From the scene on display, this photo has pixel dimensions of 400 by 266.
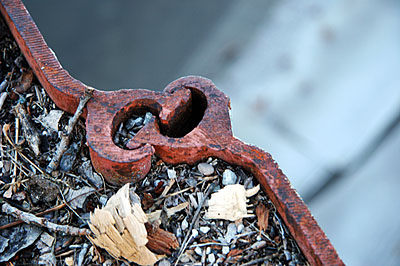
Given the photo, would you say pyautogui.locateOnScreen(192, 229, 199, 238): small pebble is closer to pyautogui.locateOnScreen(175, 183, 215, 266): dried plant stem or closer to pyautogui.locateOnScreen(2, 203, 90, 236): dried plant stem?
pyautogui.locateOnScreen(175, 183, 215, 266): dried plant stem

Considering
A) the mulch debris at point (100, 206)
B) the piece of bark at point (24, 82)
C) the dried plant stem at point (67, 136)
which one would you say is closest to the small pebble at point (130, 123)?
the mulch debris at point (100, 206)

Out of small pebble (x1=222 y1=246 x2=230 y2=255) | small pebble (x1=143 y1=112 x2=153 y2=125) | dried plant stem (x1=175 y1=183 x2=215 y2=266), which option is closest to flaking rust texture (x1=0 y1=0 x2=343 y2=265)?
small pebble (x1=143 y1=112 x2=153 y2=125)

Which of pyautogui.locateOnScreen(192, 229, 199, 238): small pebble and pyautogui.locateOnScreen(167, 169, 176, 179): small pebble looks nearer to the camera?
pyautogui.locateOnScreen(192, 229, 199, 238): small pebble

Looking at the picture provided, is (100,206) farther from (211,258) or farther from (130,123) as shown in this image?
(211,258)

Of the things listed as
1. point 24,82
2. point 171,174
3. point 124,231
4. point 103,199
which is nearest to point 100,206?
point 103,199

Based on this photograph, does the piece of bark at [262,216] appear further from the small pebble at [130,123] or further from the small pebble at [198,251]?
the small pebble at [130,123]

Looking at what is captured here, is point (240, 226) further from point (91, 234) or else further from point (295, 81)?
point (295, 81)

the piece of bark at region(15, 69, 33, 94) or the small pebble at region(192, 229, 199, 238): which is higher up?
the small pebble at region(192, 229, 199, 238)
